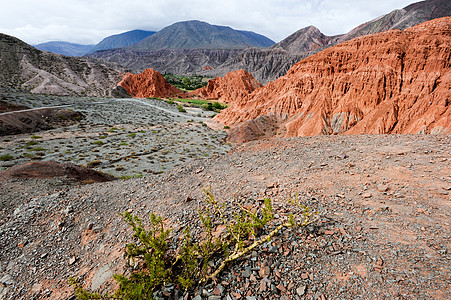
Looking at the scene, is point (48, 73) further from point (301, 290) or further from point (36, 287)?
point (301, 290)

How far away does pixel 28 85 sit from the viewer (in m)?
68.5

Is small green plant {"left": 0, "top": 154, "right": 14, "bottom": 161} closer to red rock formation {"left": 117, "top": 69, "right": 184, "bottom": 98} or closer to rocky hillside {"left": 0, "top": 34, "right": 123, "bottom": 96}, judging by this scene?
rocky hillside {"left": 0, "top": 34, "right": 123, "bottom": 96}

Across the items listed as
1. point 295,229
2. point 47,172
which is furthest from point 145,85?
point 295,229

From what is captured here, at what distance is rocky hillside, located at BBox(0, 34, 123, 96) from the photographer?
7000 cm

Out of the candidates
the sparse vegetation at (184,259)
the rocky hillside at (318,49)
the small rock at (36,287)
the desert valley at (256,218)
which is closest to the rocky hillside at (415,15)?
the rocky hillside at (318,49)

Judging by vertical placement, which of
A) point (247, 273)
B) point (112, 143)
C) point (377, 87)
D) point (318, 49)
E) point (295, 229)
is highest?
point (318, 49)

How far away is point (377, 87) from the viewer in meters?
29.2

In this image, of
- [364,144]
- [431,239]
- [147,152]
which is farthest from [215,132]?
[431,239]

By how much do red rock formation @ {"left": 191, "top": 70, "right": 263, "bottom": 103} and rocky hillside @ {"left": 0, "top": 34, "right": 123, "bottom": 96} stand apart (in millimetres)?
48279

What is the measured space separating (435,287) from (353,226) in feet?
5.92

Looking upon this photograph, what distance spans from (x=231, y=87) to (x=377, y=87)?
80.0 meters

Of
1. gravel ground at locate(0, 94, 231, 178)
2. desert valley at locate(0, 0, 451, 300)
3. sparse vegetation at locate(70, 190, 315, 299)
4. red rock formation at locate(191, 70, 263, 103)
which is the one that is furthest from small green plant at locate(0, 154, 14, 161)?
red rock formation at locate(191, 70, 263, 103)

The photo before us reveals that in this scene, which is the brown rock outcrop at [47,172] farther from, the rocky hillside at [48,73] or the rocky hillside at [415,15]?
the rocky hillside at [415,15]

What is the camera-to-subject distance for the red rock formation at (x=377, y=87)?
24547 millimetres
